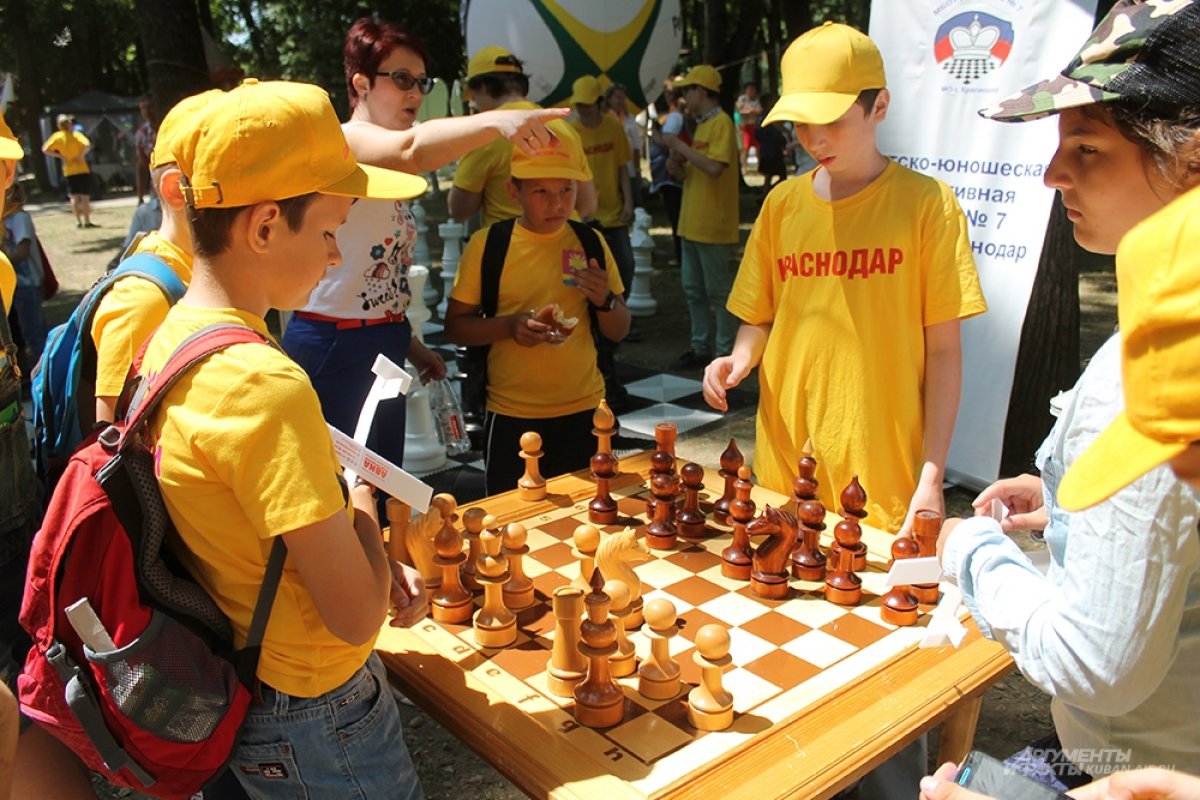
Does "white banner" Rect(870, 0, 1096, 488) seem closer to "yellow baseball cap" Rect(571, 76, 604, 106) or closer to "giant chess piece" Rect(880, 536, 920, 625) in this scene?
"yellow baseball cap" Rect(571, 76, 604, 106)

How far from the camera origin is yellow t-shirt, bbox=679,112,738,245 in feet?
21.5

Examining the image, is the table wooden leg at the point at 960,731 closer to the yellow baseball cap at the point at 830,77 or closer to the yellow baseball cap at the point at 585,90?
the yellow baseball cap at the point at 830,77

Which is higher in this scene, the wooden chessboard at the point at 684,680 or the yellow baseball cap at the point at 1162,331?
the yellow baseball cap at the point at 1162,331

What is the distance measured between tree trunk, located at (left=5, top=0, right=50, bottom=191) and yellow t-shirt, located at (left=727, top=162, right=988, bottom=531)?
74.3 feet

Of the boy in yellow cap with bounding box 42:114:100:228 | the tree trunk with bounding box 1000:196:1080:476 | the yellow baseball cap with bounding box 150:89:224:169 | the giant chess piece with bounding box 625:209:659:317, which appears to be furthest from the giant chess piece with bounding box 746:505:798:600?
the boy in yellow cap with bounding box 42:114:100:228

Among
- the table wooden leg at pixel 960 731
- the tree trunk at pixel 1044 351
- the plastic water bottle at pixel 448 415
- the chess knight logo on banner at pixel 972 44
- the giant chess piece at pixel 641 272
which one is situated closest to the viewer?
the table wooden leg at pixel 960 731

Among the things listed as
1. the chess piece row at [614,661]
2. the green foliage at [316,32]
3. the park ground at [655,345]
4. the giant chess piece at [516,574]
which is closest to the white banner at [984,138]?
the park ground at [655,345]

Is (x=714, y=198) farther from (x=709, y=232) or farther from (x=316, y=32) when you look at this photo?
(x=316, y=32)

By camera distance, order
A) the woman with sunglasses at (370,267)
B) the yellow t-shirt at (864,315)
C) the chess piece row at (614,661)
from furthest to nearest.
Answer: the woman with sunglasses at (370,267)
the yellow t-shirt at (864,315)
the chess piece row at (614,661)

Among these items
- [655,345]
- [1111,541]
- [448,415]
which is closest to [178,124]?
[1111,541]

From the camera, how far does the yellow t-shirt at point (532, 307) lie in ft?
9.98

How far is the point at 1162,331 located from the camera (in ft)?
2.28

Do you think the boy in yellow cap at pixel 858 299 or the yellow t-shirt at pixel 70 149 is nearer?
the boy in yellow cap at pixel 858 299

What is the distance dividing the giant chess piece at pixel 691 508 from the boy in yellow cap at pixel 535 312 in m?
0.82
